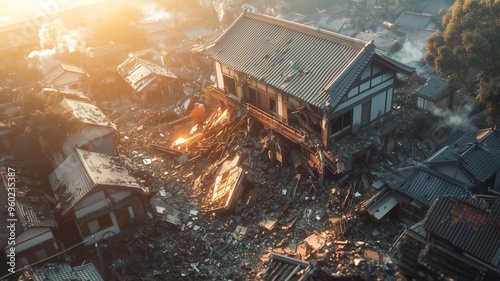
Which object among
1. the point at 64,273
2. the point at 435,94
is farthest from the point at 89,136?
the point at 435,94

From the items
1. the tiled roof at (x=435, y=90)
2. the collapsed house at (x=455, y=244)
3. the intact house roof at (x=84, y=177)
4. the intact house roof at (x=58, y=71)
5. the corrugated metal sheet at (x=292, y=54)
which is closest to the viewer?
the collapsed house at (x=455, y=244)

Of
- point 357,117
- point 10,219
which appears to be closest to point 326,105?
point 357,117

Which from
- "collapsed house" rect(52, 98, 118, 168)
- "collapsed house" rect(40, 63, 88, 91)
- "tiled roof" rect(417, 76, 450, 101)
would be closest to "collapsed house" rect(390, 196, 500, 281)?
"tiled roof" rect(417, 76, 450, 101)

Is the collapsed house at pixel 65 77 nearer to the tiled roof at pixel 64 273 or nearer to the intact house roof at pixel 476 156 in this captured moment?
the tiled roof at pixel 64 273

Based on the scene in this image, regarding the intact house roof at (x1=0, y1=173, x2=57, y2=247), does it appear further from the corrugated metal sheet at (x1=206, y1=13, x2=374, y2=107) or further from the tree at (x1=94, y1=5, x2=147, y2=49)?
the tree at (x1=94, y1=5, x2=147, y2=49)

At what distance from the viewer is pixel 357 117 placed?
81.5ft

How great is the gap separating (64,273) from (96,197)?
4.77 metres

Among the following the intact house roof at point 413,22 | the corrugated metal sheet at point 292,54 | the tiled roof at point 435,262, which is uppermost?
the corrugated metal sheet at point 292,54

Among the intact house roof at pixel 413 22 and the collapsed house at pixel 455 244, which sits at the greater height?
the collapsed house at pixel 455 244

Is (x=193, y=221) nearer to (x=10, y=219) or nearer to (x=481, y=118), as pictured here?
(x=10, y=219)

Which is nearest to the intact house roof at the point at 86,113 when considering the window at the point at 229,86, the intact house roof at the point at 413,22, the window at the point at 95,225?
the window at the point at 95,225

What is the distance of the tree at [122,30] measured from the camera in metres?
54.6

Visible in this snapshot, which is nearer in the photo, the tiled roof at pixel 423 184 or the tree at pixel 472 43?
the tiled roof at pixel 423 184

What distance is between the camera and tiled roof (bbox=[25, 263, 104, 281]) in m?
17.2
